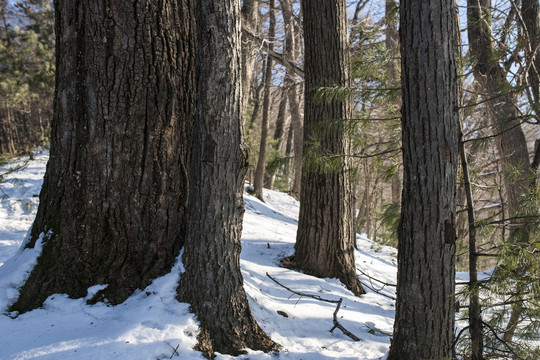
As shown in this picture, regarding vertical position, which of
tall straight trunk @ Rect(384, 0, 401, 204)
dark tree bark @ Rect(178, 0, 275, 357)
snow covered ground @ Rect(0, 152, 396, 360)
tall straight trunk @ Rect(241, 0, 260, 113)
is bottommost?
snow covered ground @ Rect(0, 152, 396, 360)

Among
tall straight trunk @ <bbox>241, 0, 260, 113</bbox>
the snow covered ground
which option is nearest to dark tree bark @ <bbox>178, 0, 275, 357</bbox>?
the snow covered ground

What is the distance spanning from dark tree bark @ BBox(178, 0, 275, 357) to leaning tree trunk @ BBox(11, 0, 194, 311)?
0.95 feet

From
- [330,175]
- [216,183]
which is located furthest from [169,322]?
[330,175]

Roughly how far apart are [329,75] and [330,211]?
1.76 meters

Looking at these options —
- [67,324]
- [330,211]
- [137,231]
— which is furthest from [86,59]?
[330,211]

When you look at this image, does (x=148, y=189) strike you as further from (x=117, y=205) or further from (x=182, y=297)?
(x=182, y=297)

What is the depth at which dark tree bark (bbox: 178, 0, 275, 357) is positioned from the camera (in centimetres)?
265

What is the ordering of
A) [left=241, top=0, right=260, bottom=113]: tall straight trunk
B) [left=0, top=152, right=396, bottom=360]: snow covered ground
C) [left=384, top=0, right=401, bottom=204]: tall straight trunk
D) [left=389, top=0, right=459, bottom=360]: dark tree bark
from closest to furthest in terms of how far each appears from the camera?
[left=0, top=152, right=396, bottom=360]: snow covered ground → [left=389, top=0, right=459, bottom=360]: dark tree bark → [left=384, top=0, right=401, bottom=204]: tall straight trunk → [left=241, top=0, right=260, bottom=113]: tall straight trunk

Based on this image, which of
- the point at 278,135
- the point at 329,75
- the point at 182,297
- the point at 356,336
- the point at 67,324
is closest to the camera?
the point at 67,324

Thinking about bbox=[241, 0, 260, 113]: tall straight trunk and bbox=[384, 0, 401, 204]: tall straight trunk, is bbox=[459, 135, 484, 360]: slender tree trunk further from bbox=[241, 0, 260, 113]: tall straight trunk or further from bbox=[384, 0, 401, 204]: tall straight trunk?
bbox=[241, 0, 260, 113]: tall straight trunk

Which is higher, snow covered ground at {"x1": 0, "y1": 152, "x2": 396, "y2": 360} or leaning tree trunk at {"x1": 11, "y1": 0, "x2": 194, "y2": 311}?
leaning tree trunk at {"x1": 11, "y1": 0, "x2": 194, "y2": 311}

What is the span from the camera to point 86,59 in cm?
277

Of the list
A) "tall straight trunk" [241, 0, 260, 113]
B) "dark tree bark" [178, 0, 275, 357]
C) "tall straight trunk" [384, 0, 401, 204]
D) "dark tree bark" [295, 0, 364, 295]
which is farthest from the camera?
"tall straight trunk" [241, 0, 260, 113]

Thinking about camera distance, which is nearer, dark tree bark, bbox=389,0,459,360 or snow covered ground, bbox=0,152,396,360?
snow covered ground, bbox=0,152,396,360
